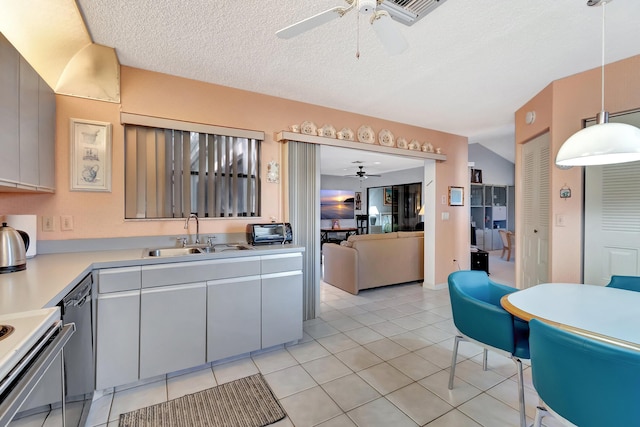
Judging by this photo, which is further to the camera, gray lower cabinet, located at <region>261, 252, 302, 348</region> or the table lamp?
the table lamp

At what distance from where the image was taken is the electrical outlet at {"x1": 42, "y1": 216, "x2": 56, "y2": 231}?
220 centimetres

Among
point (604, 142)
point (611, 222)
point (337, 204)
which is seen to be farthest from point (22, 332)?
point (337, 204)

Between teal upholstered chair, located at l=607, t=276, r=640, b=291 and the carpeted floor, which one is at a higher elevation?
teal upholstered chair, located at l=607, t=276, r=640, b=291

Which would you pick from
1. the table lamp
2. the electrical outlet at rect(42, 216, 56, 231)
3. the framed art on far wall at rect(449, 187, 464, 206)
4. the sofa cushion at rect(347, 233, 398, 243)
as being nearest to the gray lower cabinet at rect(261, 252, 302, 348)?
the electrical outlet at rect(42, 216, 56, 231)

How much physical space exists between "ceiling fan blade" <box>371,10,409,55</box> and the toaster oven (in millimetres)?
1888

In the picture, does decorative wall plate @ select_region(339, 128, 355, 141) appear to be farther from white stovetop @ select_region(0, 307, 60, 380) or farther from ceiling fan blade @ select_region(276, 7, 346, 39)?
white stovetop @ select_region(0, 307, 60, 380)

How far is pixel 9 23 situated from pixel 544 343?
11.8 ft

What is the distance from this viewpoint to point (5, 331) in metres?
0.93

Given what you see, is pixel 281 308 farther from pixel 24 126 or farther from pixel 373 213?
pixel 373 213

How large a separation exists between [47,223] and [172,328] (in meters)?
1.32

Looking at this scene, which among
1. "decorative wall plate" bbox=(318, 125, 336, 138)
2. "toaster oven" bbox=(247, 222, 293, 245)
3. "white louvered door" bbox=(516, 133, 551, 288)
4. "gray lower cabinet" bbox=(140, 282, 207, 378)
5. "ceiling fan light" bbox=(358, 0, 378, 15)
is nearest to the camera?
"ceiling fan light" bbox=(358, 0, 378, 15)

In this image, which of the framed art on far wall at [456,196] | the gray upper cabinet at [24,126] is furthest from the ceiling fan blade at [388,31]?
the framed art on far wall at [456,196]

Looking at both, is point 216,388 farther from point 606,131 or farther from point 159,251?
point 606,131

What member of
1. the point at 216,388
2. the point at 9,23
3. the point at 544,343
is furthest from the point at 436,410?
the point at 9,23
